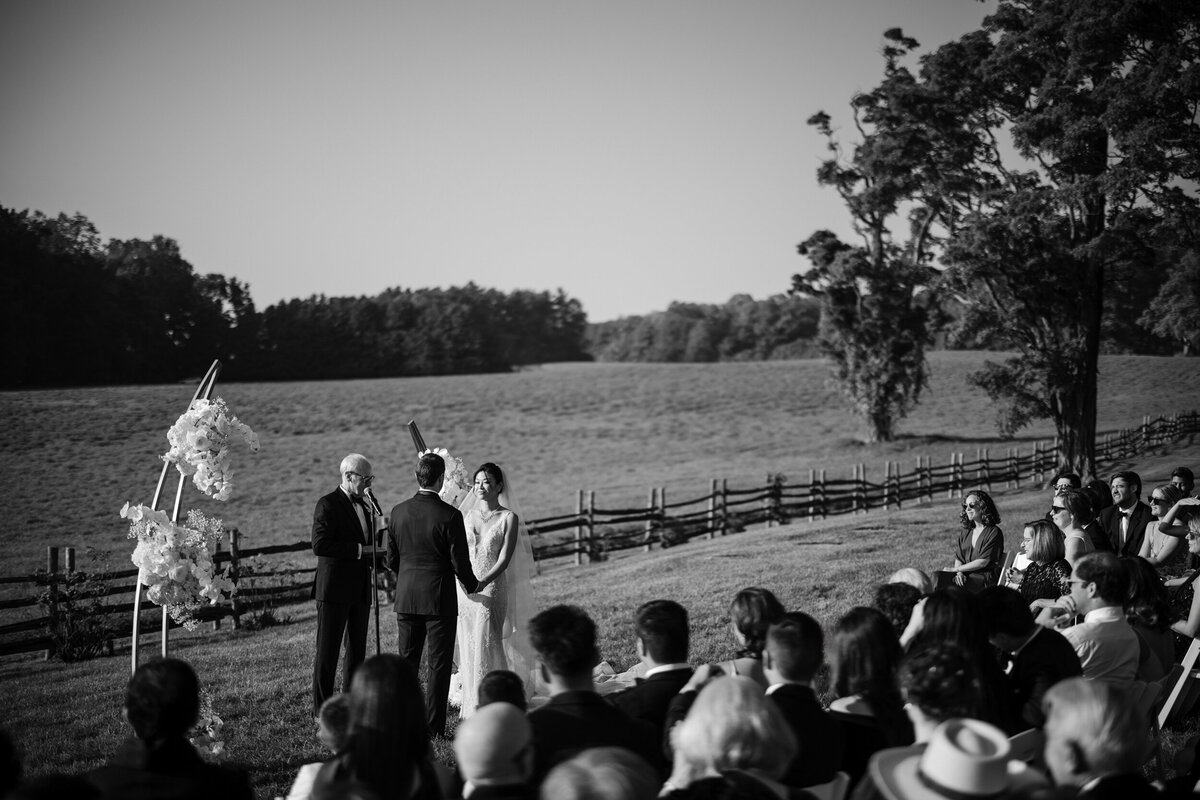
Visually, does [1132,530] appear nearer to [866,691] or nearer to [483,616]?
[483,616]

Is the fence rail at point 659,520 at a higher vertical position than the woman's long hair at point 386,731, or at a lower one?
lower

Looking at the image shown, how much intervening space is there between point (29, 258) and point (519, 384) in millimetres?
35142

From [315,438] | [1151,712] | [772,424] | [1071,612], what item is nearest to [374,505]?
[1071,612]

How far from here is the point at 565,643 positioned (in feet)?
11.6

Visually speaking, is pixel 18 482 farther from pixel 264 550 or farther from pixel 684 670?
pixel 684 670

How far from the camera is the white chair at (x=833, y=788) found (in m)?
3.32

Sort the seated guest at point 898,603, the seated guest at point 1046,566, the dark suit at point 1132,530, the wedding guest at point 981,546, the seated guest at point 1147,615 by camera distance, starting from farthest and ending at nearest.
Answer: the dark suit at point 1132,530 → the wedding guest at point 981,546 → the seated guest at point 1046,566 → the seated guest at point 1147,615 → the seated guest at point 898,603

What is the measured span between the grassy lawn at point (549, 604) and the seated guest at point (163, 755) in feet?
9.75

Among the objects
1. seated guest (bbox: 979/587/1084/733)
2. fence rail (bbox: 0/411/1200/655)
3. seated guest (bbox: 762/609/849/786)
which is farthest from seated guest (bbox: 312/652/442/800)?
fence rail (bbox: 0/411/1200/655)

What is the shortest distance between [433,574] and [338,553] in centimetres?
84

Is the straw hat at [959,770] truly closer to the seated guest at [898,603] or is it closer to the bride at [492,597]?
the seated guest at [898,603]

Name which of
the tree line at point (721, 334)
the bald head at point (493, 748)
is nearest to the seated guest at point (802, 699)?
the bald head at point (493, 748)

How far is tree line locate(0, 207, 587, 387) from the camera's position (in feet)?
96.8

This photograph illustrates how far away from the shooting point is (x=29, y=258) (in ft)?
92.9
